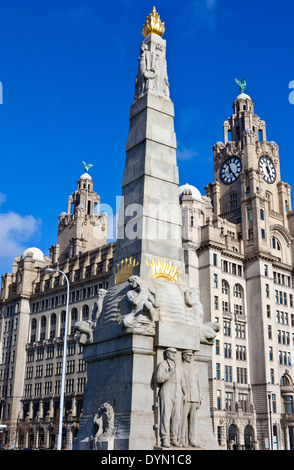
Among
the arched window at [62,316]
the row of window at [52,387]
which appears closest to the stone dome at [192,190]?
the arched window at [62,316]

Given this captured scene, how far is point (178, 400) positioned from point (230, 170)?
273ft

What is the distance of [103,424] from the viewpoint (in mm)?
17359

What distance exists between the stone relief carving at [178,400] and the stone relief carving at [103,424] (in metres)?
1.70

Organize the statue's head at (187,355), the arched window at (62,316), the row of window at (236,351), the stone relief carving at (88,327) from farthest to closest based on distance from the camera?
1. the arched window at (62,316)
2. the row of window at (236,351)
3. the stone relief carving at (88,327)
4. the statue's head at (187,355)

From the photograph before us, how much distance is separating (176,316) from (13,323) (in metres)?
93.6

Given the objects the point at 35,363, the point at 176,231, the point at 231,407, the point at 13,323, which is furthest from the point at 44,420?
the point at 176,231

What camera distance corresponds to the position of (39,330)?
10219cm

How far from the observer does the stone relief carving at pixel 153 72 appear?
23.3 metres

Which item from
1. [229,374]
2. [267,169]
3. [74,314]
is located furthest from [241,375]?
[267,169]

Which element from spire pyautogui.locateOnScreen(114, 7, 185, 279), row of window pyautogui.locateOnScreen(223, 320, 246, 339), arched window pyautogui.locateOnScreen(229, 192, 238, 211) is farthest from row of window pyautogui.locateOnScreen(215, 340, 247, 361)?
spire pyautogui.locateOnScreen(114, 7, 185, 279)

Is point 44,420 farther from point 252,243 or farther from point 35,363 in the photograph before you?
point 252,243

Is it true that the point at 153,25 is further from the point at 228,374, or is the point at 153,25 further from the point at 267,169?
the point at 267,169

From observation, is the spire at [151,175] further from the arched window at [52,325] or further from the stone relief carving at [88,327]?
the arched window at [52,325]
